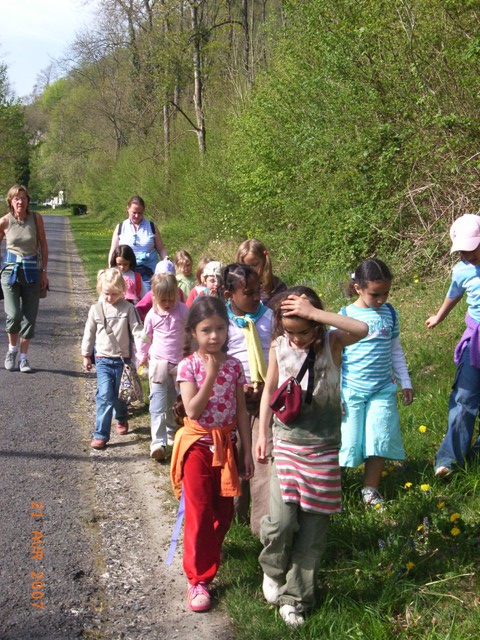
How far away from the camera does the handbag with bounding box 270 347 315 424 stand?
3.50m

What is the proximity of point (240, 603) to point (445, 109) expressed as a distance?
7.42m

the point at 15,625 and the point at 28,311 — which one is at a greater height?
the point at 28,311

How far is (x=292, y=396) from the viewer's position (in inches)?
138

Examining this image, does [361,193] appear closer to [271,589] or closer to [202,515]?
[202,515]

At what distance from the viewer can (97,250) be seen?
27.2m

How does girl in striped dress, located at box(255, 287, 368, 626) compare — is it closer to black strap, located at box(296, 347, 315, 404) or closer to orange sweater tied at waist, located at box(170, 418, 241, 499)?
black strap, located at box(296, 347, 315, 404)

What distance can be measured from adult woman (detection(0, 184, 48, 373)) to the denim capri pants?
5.03 metres

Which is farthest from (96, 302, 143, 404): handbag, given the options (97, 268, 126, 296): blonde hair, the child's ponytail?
the child's ponytail

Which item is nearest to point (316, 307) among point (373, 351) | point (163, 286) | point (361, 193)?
point (373, 351)

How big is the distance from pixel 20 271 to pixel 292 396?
19.9 ft

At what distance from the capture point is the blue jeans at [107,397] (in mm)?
6363

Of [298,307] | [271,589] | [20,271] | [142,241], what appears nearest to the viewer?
[298,307]

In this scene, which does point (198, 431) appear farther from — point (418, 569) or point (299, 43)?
point (299, 43)

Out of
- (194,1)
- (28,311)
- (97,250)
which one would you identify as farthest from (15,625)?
(97,250)
